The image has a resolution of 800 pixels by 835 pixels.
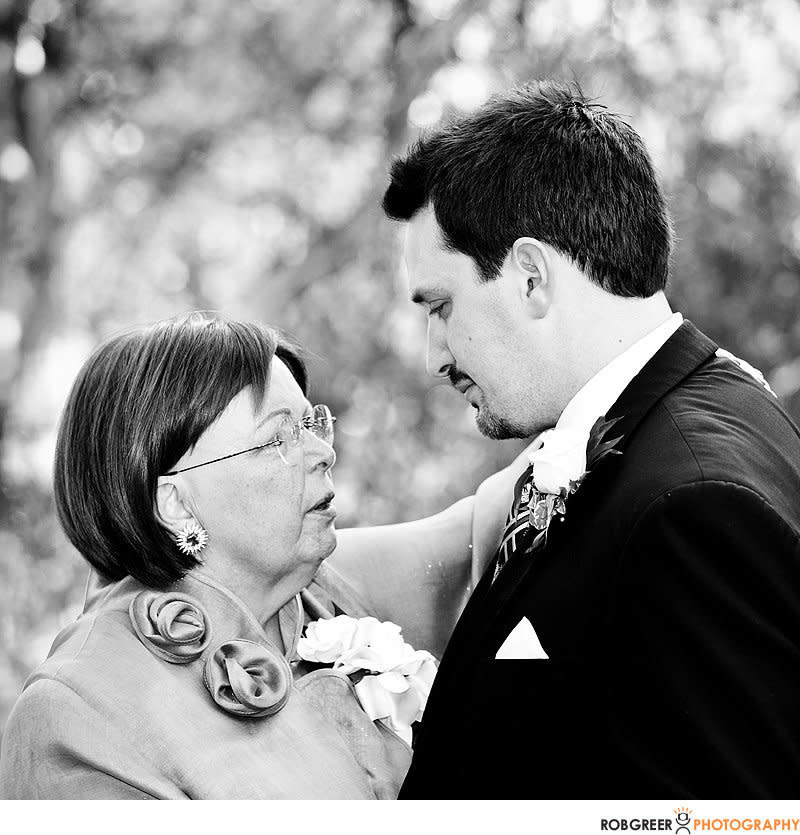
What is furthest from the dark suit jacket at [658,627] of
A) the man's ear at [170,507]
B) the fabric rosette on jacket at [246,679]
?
the man's ear at [170,507]

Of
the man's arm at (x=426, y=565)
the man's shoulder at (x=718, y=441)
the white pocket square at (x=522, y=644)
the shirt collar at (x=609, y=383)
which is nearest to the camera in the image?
the man's shoulder at (x=718, y=441)

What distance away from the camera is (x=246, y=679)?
8.34 ft

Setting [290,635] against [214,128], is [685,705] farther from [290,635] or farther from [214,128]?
[214,128]

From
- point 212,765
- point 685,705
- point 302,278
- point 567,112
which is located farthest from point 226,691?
point 302,278

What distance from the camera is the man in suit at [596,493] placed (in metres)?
1.77

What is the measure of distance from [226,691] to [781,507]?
130cm

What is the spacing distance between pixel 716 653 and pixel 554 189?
3.36 ft

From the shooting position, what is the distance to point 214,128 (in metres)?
8.30

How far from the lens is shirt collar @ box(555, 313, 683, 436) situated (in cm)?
223

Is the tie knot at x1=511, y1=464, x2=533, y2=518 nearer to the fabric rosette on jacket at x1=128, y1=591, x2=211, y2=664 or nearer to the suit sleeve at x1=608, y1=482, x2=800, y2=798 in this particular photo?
the suit sleeve at x1=608, y1=482, x2=800, y2=798

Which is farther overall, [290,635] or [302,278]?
[302,278]

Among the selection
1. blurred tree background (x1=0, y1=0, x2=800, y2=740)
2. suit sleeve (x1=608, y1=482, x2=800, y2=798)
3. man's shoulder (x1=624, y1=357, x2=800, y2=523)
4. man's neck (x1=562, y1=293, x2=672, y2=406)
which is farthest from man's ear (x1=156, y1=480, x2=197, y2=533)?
blurred tree background (x1=0, y1=0, x2=800, y2=740)

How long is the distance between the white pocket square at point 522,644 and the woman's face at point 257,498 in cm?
85

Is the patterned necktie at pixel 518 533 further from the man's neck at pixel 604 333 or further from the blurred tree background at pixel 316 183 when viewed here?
the blurred tree background at pixel 316 183
